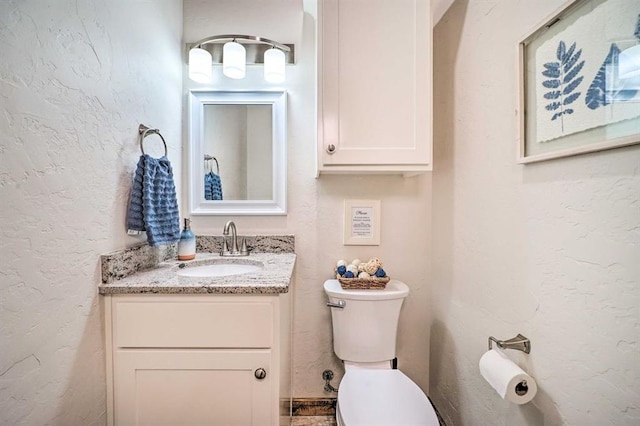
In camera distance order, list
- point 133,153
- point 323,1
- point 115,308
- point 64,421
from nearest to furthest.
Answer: point 64,421 → point 115,308 → point 133,153 → point 323,1

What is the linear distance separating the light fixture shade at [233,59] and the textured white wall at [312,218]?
8 centimetres

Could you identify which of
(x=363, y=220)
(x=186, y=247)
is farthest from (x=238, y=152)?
(x=363, y=220)

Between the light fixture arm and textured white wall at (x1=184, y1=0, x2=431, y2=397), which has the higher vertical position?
the light fixture arm

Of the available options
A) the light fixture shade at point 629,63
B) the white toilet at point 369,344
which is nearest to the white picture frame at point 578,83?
the light fixture shade at point 629,63

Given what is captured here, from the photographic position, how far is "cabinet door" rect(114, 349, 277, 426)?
2.85 feet

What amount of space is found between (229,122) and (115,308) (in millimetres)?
1047

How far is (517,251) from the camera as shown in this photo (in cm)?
92

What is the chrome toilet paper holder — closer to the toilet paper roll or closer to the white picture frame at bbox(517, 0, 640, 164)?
the toilet paper roll

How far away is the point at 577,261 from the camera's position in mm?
716

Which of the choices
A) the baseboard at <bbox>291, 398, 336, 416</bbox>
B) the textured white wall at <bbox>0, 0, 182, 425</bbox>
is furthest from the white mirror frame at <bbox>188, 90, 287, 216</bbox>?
the baseboard at <bbox>291, 398, 336, 416</bbox>

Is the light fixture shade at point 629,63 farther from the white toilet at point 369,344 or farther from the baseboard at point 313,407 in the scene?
the baseboard at point 313,407

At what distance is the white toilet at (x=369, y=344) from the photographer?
3.71 ft

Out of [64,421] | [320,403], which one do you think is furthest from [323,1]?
[320,403]

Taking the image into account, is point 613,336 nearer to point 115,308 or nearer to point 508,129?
point 508,129
